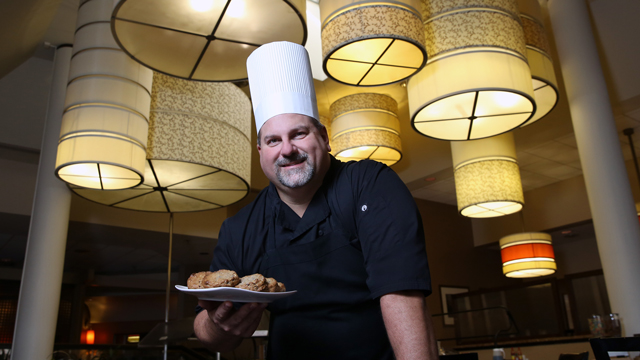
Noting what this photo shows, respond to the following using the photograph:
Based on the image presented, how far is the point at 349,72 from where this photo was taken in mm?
4230

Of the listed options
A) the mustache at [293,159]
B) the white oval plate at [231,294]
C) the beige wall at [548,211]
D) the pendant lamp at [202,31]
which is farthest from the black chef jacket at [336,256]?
Answer: the beige wall at [548,211]

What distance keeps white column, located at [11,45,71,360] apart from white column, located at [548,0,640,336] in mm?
5366

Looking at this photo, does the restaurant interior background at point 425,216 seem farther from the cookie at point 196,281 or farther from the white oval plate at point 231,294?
the white oval plate at point 231,294

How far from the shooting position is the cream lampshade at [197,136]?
4637mm

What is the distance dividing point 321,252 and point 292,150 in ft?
0.92

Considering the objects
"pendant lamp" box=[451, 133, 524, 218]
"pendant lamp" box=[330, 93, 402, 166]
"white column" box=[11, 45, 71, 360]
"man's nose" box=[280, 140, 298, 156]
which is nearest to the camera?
"man's nose" box=[280, 140, 298, 156]

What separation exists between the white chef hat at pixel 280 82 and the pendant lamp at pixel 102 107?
2.77 m

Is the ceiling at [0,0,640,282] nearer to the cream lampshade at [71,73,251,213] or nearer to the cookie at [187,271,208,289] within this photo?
the cream lampshade at [71,73,251,213]

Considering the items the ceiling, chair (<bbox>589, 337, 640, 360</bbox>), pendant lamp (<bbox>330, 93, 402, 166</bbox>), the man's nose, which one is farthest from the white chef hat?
pendant lamp (<bbox>330, 93, 402, 166</bbox>)

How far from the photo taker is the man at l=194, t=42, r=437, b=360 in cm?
111

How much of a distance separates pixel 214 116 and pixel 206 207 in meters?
1.85

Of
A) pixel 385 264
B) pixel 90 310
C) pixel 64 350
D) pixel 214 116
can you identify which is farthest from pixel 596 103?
pixel 90 310

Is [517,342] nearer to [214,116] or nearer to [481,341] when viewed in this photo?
[481,341]

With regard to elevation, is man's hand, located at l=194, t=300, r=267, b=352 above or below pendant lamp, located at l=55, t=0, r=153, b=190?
below
